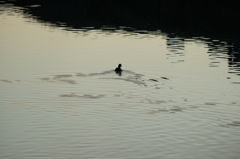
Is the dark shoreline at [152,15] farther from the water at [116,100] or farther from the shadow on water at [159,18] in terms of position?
the water at [116,100]

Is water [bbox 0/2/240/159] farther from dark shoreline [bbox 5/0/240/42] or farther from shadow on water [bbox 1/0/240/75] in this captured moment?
dark shoreline [bbox 5/0/240/42]

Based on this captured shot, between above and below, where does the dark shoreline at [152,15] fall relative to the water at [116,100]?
above

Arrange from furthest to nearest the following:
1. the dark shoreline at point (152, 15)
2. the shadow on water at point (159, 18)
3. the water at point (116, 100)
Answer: the dark shoreline at point (152, 15), the shadow on water at point (159, 18), the water at point (116, 100)

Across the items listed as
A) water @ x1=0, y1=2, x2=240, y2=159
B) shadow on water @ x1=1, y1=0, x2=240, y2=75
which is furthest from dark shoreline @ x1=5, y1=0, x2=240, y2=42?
water @ x1=0, y1=2, x2=240, y2=159

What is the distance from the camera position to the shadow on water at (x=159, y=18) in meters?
59.5

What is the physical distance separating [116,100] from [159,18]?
182 feet

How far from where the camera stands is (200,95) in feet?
105

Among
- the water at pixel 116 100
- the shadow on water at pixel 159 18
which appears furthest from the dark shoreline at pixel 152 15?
the water at pixel 116 100

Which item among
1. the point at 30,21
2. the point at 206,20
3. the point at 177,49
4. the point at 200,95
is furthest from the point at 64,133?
the point at 206,20

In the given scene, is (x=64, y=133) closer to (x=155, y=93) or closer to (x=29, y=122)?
(x=29, y=122)

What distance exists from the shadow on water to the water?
536 centimetres

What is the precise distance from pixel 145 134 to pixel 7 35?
36935 millimetres

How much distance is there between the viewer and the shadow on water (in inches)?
2343

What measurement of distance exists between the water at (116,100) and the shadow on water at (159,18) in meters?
5.36
